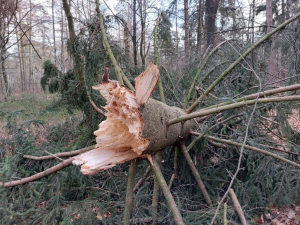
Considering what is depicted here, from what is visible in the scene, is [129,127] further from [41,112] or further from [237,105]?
[41,112]

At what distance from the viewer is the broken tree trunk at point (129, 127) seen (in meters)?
1.49

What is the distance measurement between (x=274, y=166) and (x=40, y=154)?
2799 millimetres

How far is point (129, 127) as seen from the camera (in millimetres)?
1604

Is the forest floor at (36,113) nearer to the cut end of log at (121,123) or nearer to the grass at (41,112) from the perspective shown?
the grass at (41,112)

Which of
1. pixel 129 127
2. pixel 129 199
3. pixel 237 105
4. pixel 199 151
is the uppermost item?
pixel 237 105

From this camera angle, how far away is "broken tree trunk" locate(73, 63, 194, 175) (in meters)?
1.49

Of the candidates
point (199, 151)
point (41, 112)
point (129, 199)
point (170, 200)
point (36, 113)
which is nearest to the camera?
point (170, 200)

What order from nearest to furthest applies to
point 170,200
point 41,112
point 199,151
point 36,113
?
point 170,200 < point 199,151 < point 36,113 < point 41,112

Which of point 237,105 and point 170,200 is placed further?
point 170,200

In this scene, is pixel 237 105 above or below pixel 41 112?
above

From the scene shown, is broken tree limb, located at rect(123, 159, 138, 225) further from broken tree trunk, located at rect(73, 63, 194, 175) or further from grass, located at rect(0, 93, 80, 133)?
grass, located at rect(0, 93, 80, 133)

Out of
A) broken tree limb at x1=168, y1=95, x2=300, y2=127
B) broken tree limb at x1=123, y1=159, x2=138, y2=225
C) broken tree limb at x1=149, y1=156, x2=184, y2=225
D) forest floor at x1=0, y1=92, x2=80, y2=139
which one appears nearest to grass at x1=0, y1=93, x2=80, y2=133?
forest floor at x1=0, y1=92, x2=80, y2=139

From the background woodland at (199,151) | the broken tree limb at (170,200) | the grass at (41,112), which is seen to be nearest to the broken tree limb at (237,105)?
the background woodland at (199,151)

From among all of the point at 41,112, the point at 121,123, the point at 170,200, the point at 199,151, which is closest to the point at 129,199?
the point at 170,200
